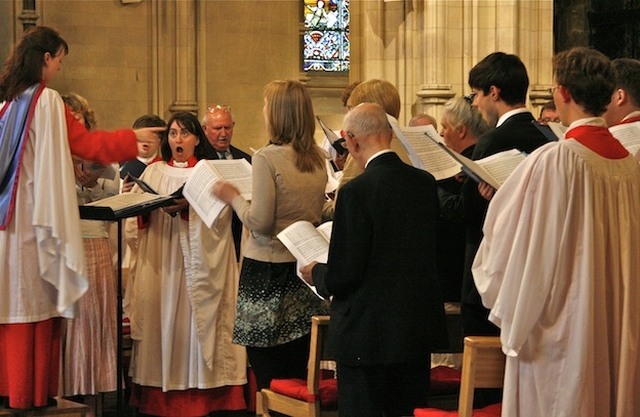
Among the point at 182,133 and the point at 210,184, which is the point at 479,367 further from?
the point at 182,133

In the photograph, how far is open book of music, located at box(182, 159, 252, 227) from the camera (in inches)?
234

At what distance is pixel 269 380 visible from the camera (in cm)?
571

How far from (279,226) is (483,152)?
1099mm

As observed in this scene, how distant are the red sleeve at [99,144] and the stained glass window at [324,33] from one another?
9099 mm

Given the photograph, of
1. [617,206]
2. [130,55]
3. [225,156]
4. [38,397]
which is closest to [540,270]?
[617,206]

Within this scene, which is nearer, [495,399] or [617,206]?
[617,206]

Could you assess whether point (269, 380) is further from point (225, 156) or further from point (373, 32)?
point (373, 32)

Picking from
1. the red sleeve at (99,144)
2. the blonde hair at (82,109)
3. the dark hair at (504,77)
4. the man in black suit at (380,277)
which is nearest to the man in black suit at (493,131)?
the dark hair at (504,77)

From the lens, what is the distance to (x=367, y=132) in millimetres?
4715

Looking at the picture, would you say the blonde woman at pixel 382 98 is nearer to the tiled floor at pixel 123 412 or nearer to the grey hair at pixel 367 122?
the grey hair at pixel 367 122

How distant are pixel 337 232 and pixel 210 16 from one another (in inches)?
338

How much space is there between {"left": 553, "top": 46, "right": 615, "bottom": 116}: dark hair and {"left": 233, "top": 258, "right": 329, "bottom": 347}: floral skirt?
6.28 ft

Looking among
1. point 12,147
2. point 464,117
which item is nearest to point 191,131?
point 12,147

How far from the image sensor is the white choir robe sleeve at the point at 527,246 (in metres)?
4.06
